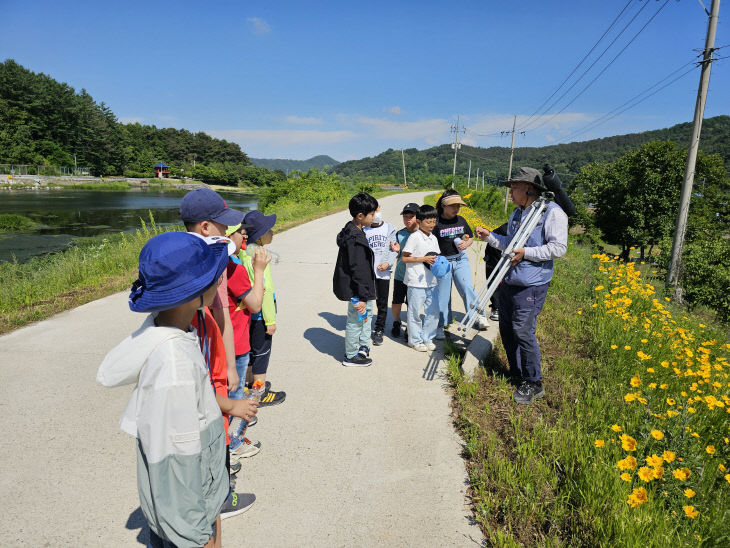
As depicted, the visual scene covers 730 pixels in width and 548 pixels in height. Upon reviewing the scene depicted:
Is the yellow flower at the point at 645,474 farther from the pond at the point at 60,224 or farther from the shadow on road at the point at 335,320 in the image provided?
the pond at the point at 60,224

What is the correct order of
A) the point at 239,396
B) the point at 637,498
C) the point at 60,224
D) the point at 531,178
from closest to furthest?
the point at 637,498 → the point at 239,396 → the point at 531,178 → the point at 60,224

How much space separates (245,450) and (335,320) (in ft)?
9.82

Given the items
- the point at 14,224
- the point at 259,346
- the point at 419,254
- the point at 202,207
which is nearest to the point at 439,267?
the point at 419,254

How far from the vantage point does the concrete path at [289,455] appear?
226 centimetres

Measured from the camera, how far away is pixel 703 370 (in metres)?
3.16

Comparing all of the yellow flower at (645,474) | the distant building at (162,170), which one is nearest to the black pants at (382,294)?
the yellow flower at (645,474)

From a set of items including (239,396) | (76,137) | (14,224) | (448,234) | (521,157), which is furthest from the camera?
(521,157)

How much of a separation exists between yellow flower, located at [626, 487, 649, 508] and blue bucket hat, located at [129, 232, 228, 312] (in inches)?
→ 94.3

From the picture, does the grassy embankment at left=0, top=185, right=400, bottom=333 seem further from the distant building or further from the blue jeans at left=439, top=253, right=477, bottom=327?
the distant building

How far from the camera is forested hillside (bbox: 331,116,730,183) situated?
97.7m

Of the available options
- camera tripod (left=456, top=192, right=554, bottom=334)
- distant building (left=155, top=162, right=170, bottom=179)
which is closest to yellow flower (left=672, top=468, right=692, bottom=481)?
camera tripod (left=456, top=192, right=554, bottom=334)

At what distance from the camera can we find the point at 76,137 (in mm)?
70062

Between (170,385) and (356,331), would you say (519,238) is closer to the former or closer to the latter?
(356,331)

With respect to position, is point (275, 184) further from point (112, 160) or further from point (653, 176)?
point (112, 160)
